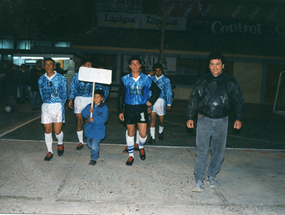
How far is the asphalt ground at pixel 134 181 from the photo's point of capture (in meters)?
3.88

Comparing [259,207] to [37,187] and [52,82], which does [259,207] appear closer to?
[37,187]

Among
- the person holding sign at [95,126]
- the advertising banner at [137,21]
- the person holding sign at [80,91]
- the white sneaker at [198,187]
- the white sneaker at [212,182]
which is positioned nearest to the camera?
the white sneaker at [198,187]

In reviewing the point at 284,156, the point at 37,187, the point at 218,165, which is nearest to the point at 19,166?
the point at 37,187

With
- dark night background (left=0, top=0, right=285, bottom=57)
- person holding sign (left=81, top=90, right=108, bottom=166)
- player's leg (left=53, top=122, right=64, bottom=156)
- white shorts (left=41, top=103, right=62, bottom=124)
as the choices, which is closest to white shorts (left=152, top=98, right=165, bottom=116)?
person holding sign (left=81, top=90, right=108, bottom=166)

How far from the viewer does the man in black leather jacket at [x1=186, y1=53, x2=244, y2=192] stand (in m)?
4.33

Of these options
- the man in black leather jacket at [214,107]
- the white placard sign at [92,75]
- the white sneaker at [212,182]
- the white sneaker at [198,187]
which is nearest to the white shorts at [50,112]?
the white placard sign at [92,75]

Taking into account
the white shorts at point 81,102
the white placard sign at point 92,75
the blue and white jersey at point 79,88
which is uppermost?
the white placard sign at point 92,75

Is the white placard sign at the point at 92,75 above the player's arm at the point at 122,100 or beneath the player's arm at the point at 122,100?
above

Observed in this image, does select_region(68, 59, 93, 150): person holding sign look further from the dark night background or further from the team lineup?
the dark night background

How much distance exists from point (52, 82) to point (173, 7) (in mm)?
17693

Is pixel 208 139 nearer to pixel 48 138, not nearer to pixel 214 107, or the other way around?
pixel 214 107

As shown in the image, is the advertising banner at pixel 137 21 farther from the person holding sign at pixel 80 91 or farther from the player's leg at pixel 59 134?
the player's leg at pixel 59 134

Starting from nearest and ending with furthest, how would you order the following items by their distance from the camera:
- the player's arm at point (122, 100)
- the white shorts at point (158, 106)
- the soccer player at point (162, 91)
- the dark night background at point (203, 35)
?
the player's arm at point (122, 100) < the soccer player at point (162, 91) < the white shorts at point (158, 106) < the dark night background at point (203, 35)

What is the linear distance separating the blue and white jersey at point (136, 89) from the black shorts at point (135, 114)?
0.27 ft
